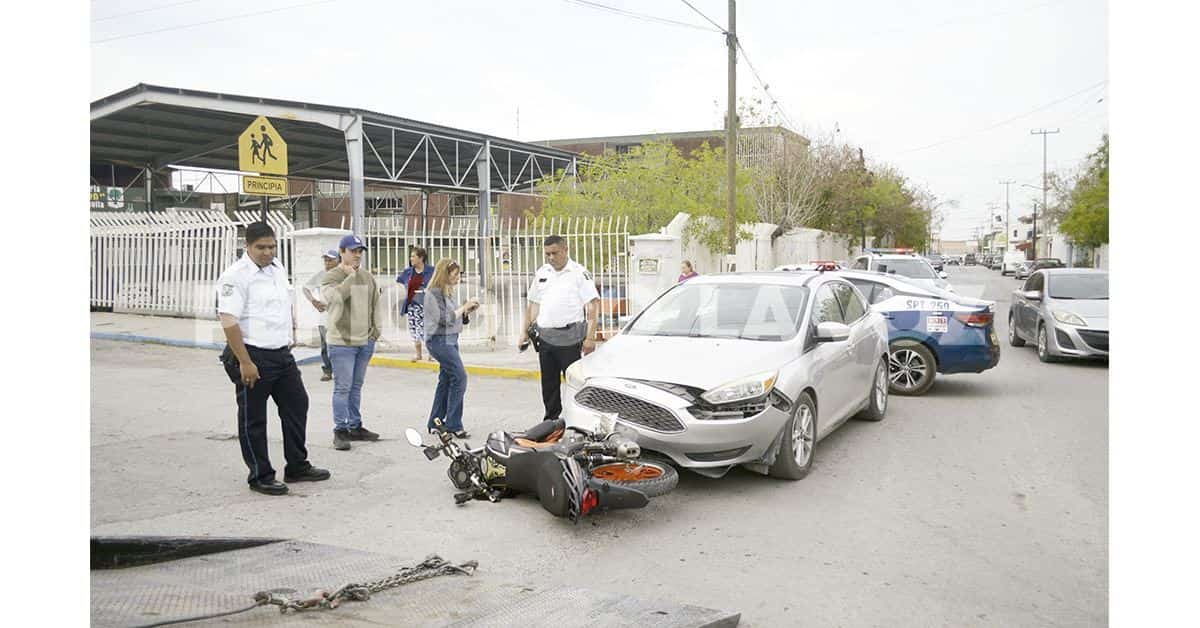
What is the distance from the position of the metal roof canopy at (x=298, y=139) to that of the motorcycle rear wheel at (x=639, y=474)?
58.9 ft

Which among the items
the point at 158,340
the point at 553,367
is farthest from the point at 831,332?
the point at 158,340

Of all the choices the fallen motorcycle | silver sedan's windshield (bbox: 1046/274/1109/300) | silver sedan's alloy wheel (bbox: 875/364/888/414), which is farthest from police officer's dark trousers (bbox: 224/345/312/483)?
silver sedan's windshield (bbox: 1046/274/1109/300)

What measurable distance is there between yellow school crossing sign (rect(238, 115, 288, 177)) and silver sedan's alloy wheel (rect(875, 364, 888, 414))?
8.73 metres

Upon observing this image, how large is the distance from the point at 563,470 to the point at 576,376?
50.3 inches

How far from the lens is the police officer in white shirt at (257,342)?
6043mm

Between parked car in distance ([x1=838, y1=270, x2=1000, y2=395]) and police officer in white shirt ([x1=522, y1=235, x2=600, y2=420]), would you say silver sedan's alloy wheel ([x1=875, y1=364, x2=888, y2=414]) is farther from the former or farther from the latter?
police officer in white shirt ([x1=522, y1=235, x2=600, y2=420])

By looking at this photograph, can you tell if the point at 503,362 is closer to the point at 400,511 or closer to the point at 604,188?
the point at 400,511

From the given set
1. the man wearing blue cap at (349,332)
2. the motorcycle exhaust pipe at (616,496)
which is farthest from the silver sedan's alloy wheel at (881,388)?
the man wearing blue cap at (349,332)

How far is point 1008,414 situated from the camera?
9.44m

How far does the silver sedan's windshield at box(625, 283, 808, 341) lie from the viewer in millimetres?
7363

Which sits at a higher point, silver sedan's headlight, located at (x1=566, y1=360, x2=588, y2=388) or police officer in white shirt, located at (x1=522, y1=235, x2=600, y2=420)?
police officer in white shirt, located at (x1=522, y1=235, x2=600, y2=420)

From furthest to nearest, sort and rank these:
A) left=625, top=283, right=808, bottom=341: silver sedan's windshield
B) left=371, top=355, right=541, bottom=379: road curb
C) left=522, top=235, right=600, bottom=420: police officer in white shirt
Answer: left=371, top=355, right=541, bottom=379: road curb, left=522, top=235, right=600, bottom=420: police officer in white shirt, left=625, top=283, right=808, bottom=341: silver sedan's windshield

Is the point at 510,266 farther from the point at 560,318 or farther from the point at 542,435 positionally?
the point at 542,435
